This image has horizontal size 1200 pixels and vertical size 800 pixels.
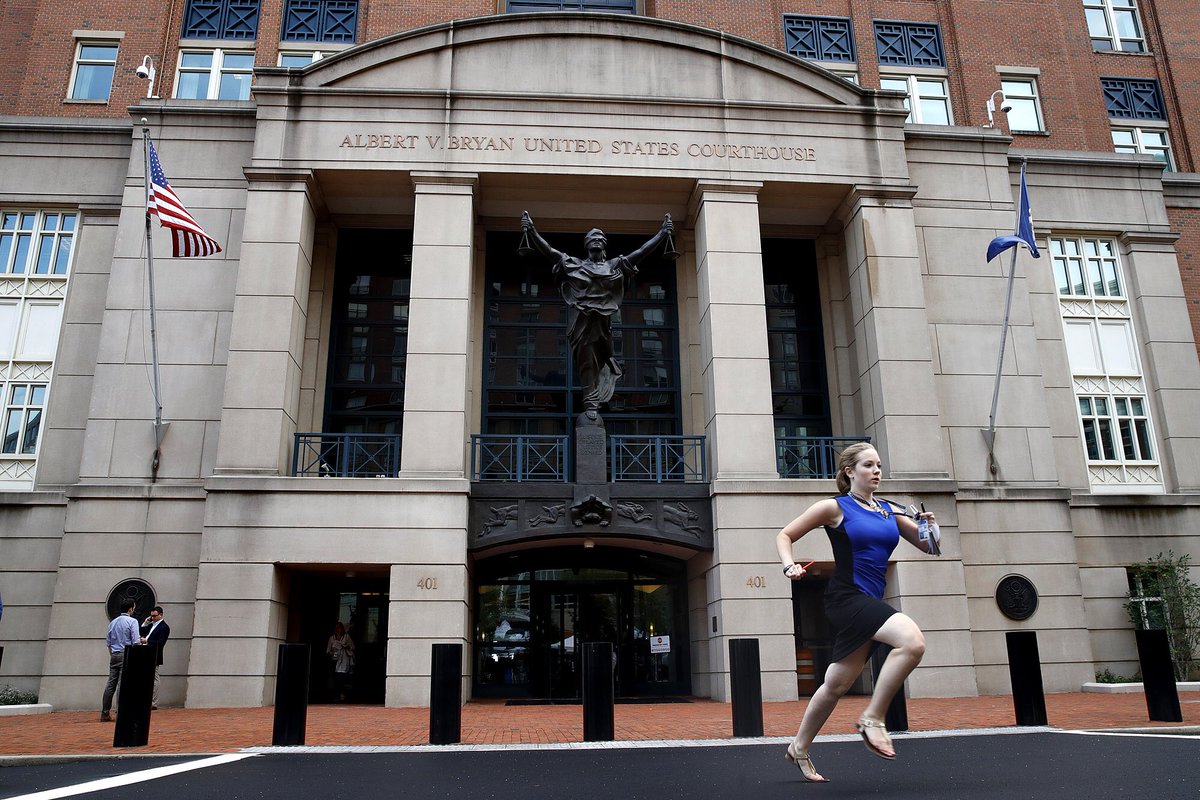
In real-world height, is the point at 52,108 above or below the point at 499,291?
above

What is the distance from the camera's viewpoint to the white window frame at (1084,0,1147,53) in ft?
90.4

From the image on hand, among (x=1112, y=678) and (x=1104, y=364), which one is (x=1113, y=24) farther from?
(x=1112, y=678)

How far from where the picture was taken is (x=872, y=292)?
19.2m

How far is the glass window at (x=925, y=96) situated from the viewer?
25281 millimetres

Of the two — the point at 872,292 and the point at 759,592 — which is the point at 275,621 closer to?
the point at 759,592

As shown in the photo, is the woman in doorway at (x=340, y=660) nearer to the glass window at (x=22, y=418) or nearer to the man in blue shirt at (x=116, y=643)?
the man in blue shirt at (x=116, y=643)

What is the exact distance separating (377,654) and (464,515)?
4439 millimetres

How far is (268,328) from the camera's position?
1795 cm

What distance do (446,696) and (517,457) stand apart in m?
9.46

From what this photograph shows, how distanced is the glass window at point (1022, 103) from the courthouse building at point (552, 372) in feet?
11.7

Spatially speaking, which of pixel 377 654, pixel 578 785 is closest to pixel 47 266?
pixel 377 654

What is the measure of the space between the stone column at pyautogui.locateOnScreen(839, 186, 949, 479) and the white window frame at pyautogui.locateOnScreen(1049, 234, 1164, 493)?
192 inches

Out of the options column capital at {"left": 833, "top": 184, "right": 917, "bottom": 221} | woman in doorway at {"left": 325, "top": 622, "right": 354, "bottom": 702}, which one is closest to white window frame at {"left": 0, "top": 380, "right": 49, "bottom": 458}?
woman in doorway at {"left": 325, "top": 622, "right": 354, "bottom": 702}

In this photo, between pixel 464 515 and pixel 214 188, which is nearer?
pixel 464 515
